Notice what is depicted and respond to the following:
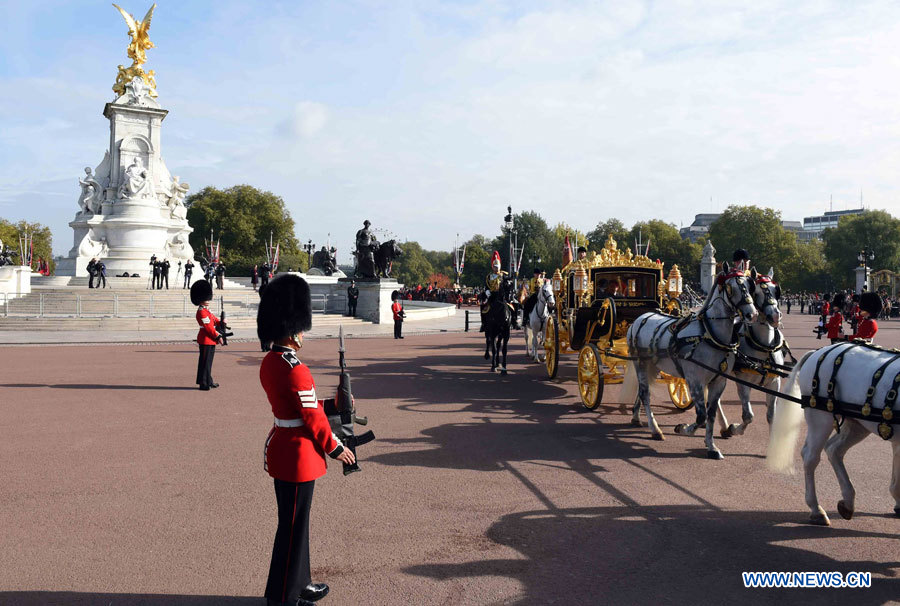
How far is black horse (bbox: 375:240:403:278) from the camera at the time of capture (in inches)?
1113

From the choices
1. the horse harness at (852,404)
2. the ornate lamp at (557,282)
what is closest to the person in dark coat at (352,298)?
the ornate lamp at (557,282)

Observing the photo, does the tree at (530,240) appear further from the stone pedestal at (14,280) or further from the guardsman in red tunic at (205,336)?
the guardsman in red tunic at (205,336)

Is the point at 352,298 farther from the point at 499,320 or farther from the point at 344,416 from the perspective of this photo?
the point at 344,416

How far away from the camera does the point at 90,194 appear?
3794cm

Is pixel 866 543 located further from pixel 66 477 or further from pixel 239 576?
pixel 66 477

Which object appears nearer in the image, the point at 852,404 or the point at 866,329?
the point at 852,404

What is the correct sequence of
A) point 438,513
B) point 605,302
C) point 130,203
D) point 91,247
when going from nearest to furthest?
point 438,513
point 605,302
point 91,247
point 130,203

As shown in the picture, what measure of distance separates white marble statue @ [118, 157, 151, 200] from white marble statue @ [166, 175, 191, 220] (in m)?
1.55

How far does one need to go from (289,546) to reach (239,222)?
72.2 metres

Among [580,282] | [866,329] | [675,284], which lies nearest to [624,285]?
[675,284]

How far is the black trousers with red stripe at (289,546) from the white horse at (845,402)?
12.6 ft

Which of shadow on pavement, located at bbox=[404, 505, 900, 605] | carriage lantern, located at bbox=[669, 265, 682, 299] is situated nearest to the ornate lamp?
carriage lantern, located at bbox=[669, 265, 682, 299]

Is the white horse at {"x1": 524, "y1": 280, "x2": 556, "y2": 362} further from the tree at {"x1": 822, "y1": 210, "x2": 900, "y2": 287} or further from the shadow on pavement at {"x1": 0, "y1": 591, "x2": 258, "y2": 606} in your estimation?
the tree at {"x1": 822, "y1": 210, "x2": 900, "y2": 287}

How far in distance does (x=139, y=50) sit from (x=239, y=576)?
145 ft
